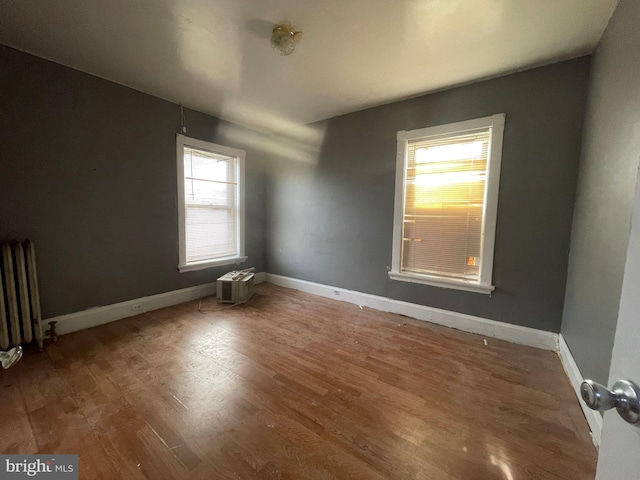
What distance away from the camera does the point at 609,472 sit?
533 mm

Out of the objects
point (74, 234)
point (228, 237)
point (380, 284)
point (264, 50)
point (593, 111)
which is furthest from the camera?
point (228, 237)

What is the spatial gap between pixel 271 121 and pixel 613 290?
12.6 ft

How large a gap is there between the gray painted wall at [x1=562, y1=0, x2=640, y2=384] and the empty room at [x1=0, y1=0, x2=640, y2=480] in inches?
0.8

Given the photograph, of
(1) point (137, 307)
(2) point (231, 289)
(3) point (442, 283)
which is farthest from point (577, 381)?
(1) point (137, 307)

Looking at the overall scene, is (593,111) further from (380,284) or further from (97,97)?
(97,97)

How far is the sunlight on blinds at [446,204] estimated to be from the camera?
8.25ft

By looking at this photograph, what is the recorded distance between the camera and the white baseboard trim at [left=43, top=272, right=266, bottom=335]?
2409mm

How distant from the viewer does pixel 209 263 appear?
3.57 metres

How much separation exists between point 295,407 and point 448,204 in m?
2.41

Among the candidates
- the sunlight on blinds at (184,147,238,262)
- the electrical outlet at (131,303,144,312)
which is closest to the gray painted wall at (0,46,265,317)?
the electrical outlet at (131,303,144,312)

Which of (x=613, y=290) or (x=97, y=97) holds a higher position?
(x=97, y=97)

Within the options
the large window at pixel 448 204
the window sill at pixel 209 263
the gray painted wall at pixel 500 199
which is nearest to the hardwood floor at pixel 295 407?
the gray painted wall at pixel 500 199

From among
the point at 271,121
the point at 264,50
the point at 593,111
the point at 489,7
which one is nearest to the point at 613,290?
the point at 593,111

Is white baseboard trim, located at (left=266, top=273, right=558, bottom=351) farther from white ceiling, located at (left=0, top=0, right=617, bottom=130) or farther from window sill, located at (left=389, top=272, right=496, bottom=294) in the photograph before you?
white ceiling, located at (left=0, top=0, right=617, bottom=130)
